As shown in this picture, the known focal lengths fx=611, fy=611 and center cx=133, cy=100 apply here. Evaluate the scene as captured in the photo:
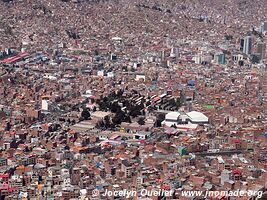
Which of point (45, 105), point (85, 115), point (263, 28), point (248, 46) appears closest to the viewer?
point (85, 115)

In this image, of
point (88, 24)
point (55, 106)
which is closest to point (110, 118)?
point (55, 106)

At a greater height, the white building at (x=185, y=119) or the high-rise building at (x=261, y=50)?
the high-rise building at (x=261, y=50)

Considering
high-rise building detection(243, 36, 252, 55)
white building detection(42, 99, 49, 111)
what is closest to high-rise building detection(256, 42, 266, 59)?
high-rise building detection(243, 36, 252, 55)

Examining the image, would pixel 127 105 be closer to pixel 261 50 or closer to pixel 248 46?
pixel 261 50

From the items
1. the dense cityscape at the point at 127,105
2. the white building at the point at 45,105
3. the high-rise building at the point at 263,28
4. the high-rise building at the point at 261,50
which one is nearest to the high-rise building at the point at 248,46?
the dense cityscape at the point at 127,105

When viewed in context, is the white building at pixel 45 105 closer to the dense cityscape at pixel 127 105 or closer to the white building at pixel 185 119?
the dense cityscape at pixel 127 105

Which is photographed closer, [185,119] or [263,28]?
[185,119]

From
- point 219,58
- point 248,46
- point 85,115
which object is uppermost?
point 248,46

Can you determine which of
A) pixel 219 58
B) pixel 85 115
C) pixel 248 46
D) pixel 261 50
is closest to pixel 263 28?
pixel 248 46
